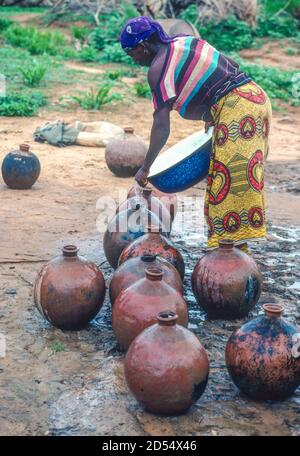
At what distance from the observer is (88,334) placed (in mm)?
4871

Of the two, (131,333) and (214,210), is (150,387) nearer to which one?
(131,333)

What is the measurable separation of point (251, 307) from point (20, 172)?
3799mm

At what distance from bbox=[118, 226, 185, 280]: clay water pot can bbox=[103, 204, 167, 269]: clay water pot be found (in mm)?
358

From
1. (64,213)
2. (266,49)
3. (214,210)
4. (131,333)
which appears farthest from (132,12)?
(131,333)

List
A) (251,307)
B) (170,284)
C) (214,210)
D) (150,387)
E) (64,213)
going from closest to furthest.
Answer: (150,387) < (170,284) < (251,307) < (214,210) < (64,213)

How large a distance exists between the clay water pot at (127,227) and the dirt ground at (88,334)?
0.27 m

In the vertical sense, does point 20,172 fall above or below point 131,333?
below

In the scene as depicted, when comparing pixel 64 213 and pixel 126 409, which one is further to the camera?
pixel 64 213

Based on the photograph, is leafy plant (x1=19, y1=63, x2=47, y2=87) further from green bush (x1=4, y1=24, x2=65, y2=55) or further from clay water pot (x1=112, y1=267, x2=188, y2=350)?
clay water pot (x1=112, y1=267, x2=188, y2=350)

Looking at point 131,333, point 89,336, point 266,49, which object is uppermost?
point 131,333

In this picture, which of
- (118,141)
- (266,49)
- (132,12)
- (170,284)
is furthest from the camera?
(132,12)

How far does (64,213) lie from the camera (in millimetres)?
7605

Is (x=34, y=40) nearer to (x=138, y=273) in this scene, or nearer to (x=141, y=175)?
(x=141, y=175)

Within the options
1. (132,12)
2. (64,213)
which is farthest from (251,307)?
(132,12)
